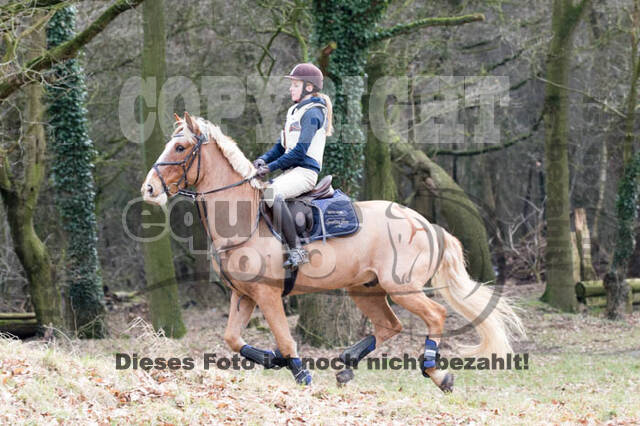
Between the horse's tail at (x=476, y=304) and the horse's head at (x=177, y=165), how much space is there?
2.80 metres

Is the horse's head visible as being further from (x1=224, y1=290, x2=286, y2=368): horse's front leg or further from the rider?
(x1=224, y1=290, x2=286, y2=368): horse's front leg

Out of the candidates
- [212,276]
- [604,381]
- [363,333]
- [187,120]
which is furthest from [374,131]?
[187,120]

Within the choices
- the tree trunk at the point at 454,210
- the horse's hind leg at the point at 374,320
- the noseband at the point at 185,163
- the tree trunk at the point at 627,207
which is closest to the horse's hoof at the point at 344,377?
the horse's hind leg at the point at 374,320

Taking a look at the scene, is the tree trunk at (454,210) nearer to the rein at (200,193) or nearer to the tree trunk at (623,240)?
the tree trunk at (623,240)

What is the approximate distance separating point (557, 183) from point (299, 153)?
10.5 metres

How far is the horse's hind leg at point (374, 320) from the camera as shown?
24.1 feet

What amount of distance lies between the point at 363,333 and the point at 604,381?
4633 mm

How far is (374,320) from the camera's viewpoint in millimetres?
7566

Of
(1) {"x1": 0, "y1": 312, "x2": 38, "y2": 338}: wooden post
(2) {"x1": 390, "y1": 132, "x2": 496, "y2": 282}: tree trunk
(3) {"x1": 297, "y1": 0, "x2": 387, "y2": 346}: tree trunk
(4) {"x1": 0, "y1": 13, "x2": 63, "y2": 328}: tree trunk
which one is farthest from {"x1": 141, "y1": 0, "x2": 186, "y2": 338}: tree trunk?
(2) {"x1": 390, "y1": 132, "x2": 496, "y2": 282}: tree trunk

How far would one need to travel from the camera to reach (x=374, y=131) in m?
14.5

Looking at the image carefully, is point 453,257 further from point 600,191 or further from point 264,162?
point 600,191

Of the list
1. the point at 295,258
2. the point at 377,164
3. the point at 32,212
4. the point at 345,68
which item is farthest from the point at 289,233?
the point at 377,164

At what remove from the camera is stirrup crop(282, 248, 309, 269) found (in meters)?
6.64

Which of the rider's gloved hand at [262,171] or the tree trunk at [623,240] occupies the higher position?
A: the rider's gloved hand at [262,171]
